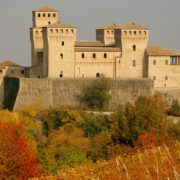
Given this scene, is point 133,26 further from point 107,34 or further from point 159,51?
point 107,34

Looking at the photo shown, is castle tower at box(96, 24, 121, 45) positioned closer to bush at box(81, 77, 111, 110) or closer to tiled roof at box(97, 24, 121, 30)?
tiled roof at box(97, 24, 121, 30)

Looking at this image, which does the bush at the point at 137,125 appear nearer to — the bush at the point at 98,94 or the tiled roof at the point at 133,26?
the bush at the point at 98,94

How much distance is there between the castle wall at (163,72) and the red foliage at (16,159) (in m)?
22.4

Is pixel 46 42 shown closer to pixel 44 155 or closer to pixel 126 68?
pixel 126 68

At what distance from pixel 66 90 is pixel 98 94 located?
2.70 m

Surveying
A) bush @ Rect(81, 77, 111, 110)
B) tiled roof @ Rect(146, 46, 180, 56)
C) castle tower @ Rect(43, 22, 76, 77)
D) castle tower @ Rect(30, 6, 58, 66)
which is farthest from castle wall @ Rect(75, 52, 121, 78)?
castle tower @ Rect(30, 6, 58, 66)

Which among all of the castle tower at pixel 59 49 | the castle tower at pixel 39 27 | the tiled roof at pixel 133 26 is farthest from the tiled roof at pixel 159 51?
the castle tower at pixel 39 27

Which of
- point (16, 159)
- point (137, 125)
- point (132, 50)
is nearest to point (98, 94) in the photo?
point (132, 50)

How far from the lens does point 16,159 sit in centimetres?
3072

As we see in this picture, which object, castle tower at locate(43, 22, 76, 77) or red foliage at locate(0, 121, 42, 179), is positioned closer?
red foliage at locate(0, 121, 42, 179)

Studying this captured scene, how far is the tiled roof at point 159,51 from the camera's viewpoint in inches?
2116

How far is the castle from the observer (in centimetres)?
5244

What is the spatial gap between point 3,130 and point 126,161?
35.3 feet

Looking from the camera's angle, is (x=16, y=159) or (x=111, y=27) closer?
(x=16, y=159)
